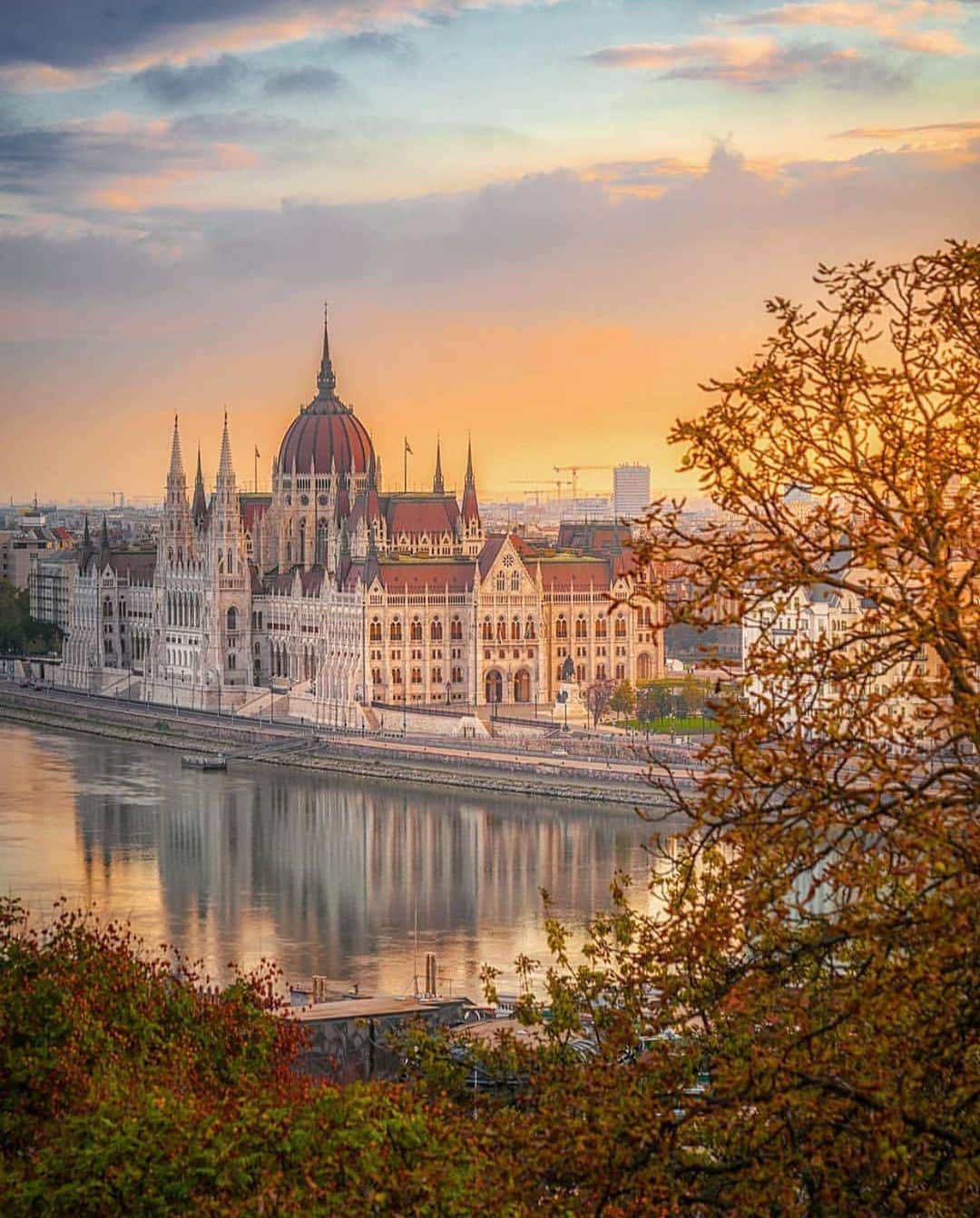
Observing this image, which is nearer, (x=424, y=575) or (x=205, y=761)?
(x=205, y=761)

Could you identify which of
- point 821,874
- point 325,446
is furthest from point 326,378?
point 821,874

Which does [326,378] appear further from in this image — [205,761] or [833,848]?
[833,848]

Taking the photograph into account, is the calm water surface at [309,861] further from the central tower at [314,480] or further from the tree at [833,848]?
the tree at [833,848]

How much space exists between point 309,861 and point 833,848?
32632 millimetres

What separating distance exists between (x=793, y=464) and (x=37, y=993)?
8.87 metres

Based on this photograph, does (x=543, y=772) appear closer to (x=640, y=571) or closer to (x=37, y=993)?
(x=37, y=993)

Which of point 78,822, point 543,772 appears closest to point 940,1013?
point 78,822

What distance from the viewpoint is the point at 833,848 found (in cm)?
681

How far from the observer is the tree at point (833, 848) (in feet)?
21.8

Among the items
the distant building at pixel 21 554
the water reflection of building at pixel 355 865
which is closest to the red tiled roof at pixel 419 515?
the water reflection of building at pixel 355 865

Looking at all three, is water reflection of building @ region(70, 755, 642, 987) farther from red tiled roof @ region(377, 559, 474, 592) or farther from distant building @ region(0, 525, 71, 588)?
distant building @ region(0, 525, 71, 588)

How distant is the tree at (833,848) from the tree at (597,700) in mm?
47777

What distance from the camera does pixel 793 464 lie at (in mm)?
7109

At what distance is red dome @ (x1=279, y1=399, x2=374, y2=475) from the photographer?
68.9 m
